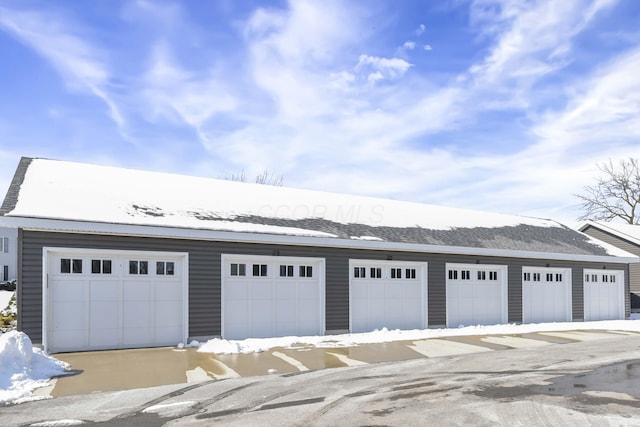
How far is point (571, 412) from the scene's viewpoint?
6.86m

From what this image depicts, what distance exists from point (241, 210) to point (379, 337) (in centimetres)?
538

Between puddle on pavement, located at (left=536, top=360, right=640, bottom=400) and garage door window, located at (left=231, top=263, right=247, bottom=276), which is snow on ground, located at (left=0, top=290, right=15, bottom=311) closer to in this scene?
garage door window, located at (left=231, top=263, right=247, bottom=276)

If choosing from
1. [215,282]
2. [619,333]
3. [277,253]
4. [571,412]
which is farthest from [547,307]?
[571,412]

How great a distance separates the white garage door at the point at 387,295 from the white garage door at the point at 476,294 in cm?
133

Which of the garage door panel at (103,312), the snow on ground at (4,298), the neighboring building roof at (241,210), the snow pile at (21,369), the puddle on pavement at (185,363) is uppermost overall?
the neighboring building roof at (241,210)

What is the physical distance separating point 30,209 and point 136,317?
339cm

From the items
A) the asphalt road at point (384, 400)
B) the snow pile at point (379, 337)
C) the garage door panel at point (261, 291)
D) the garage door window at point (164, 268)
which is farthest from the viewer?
the garage door panel at point (261, 291)

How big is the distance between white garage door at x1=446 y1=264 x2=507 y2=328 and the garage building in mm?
50

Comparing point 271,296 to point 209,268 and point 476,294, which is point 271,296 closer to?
point 209,268

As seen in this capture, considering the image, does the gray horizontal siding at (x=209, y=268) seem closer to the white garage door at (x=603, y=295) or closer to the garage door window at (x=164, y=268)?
the garage door window at (x=164, y=268)

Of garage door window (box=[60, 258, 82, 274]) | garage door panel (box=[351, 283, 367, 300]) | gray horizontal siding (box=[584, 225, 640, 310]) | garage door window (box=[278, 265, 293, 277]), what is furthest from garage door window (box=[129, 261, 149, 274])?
gray horizontal siding (box=[584, 225, 640, 310])

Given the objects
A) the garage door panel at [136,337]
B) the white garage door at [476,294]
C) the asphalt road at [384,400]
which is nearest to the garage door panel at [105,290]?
the garage door panel at [136,337]

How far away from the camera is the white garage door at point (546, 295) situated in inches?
816

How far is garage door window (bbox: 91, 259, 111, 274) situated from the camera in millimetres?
12641
